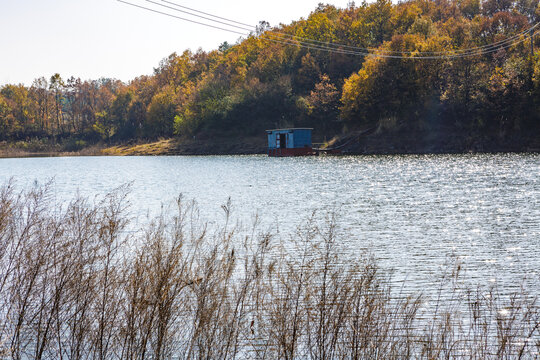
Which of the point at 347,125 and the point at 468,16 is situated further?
the point at 468,16

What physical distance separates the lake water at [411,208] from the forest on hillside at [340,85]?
951 inches

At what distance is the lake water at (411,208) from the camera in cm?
1490

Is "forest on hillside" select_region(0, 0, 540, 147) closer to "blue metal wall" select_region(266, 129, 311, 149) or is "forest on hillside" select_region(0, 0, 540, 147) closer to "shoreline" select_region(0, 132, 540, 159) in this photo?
"shoreline" select_region(0, 132, 540, 159)

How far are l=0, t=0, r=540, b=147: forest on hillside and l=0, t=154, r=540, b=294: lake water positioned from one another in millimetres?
24152

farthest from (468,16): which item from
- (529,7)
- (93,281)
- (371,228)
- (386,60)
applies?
(93,281)

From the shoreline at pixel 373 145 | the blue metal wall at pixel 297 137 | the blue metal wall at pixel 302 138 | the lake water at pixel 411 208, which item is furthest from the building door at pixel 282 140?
the lake water at pixel 411 208

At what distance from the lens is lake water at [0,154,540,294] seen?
48.9 ft

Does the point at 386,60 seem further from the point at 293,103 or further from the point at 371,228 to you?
the point at 371,228

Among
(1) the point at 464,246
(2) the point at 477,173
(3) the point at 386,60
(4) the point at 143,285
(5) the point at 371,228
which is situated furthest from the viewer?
(3) the point at 386,60

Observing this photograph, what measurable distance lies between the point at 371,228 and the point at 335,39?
79.8 meters

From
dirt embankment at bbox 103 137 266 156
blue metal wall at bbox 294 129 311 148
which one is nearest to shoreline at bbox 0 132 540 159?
dirt embankment at bbox 103 137 266 156

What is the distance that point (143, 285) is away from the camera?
711cm

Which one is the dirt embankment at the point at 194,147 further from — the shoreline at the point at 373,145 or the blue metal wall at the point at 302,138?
the blue metal wall at the point at 302,138

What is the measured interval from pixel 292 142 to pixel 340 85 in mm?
16943
